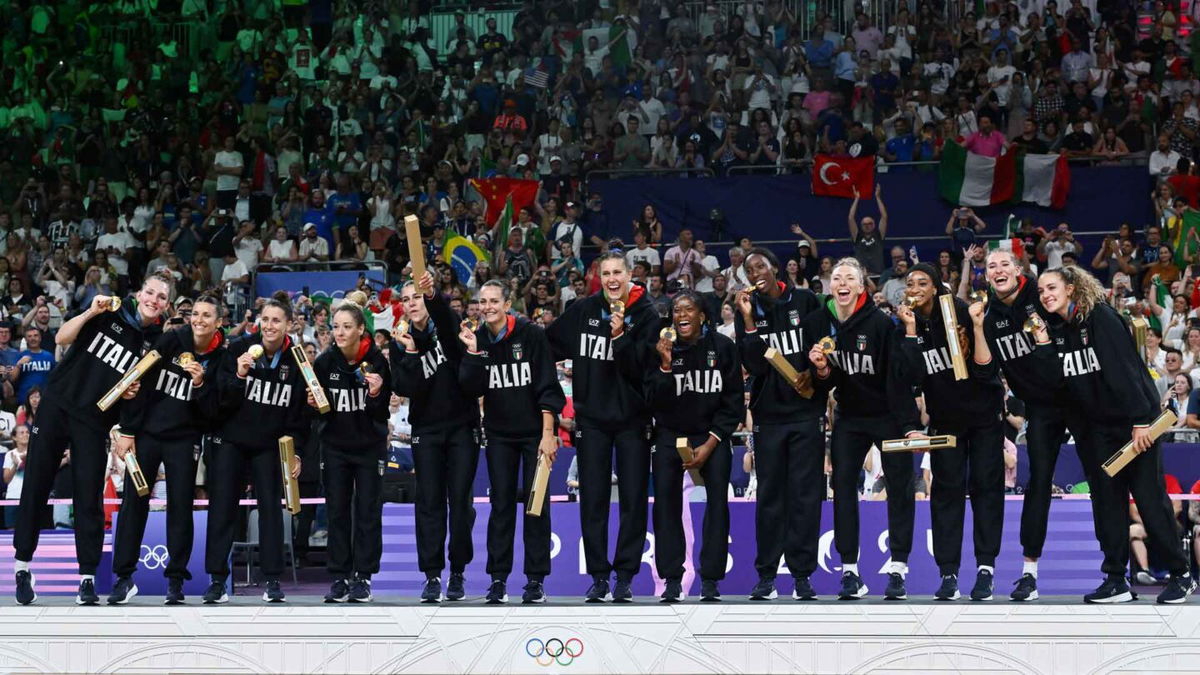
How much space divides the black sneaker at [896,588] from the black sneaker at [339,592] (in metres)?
3.66

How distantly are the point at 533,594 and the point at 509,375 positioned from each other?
148 cm

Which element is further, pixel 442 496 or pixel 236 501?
pixel 236 501

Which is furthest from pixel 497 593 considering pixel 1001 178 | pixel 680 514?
pixel 1001 178

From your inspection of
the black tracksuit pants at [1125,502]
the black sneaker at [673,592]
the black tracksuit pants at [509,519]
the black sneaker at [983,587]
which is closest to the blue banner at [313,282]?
the black tracksuit pants at [509,519]

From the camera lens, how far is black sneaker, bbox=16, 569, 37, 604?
1012cm

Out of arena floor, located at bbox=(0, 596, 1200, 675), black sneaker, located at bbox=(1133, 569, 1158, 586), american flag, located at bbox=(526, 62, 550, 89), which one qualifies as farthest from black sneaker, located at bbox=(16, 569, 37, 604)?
american flag, located at bbox=(526, 62, 550, 89)

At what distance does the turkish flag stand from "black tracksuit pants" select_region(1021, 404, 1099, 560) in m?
11.0

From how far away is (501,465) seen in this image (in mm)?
10078

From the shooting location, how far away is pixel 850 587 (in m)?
9.70

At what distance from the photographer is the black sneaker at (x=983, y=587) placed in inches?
377

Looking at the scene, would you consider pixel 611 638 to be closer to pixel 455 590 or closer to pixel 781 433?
pixel 455 590

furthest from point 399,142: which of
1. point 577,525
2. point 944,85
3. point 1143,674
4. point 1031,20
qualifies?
point 1143,674

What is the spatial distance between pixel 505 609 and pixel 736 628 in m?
1.51

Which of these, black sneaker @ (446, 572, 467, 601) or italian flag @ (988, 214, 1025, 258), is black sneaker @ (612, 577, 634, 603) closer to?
black sneaker @ (446, 572, 467, 601)
